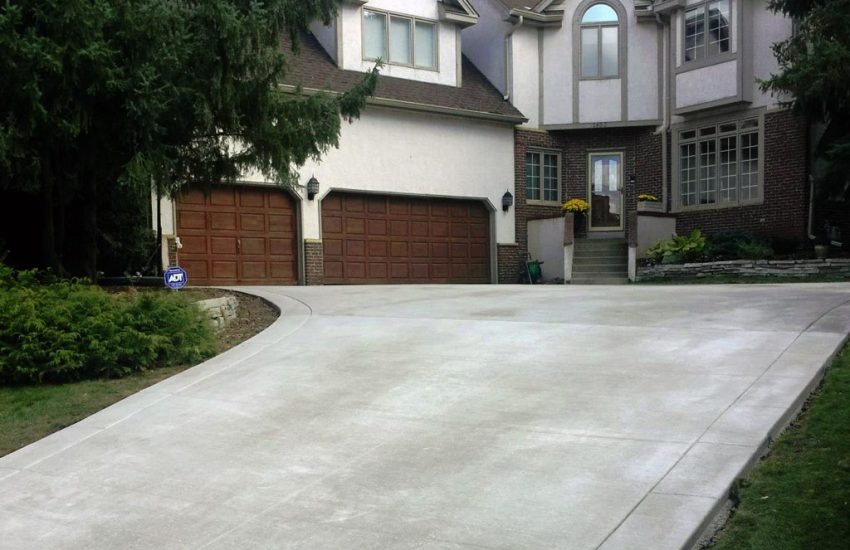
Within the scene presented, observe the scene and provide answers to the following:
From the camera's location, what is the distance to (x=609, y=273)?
71.3ft

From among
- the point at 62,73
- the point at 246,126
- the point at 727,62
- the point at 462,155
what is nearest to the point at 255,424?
the point at 62,73

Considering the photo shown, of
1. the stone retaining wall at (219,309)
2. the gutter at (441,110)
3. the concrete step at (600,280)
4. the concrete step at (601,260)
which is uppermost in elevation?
the gutter at (441,110)

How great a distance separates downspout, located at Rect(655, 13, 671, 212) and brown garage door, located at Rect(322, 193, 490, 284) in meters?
4.86

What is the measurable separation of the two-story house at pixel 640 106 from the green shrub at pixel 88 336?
15.2 meters

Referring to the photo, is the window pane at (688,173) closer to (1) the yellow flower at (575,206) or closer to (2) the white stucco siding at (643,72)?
(2) the white stucco siding at (643,72)

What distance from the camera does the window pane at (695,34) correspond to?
21312mm

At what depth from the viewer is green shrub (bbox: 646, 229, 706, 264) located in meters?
20.0

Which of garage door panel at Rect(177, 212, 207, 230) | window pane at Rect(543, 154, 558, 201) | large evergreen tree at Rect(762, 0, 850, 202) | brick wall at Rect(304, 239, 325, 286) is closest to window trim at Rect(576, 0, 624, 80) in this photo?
window pane at Rect(543, 154, 558, 201)

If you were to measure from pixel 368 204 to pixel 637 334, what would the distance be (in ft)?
42.2

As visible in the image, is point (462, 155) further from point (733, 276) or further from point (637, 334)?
point (637, 334)

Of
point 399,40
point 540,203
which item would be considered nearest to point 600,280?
point 540,203

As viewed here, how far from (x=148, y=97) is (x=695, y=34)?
15.8 m

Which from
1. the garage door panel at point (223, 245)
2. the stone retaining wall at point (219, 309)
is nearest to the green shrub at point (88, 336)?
the stone retaining wall at point (219, 309)

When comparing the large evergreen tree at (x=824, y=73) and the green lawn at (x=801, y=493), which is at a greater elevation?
the large evergreen tree at (x=824, y=73)
